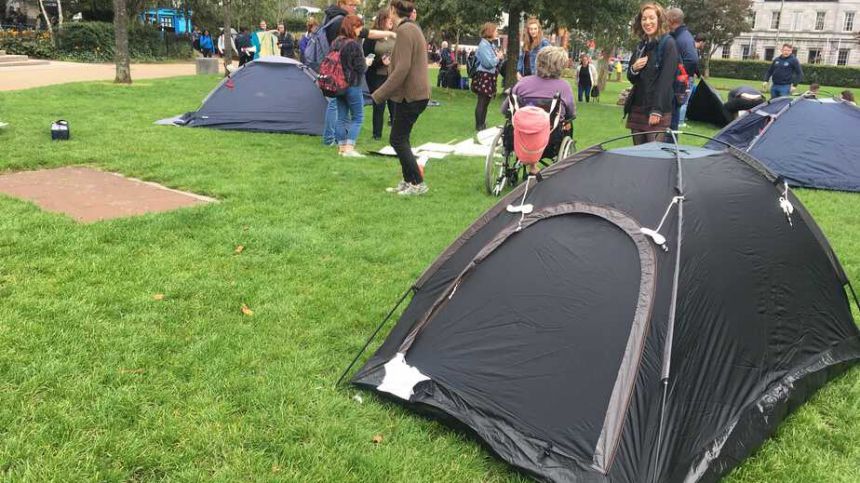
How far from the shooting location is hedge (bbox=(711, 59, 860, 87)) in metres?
42.6

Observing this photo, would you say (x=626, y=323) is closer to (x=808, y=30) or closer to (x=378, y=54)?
(x=378, y=54)

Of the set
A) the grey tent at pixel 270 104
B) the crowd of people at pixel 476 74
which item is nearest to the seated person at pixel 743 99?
the crowd of people at pixel 476 74

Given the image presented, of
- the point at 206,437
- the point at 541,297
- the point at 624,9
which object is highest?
the point at 624,9

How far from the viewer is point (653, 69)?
5.45 m

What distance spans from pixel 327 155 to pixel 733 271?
5868mm

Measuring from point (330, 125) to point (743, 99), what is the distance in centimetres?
759

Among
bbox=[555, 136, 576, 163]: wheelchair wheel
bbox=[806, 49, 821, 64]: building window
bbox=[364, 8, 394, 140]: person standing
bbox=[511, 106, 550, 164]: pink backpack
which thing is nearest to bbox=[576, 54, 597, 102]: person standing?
bbox=[364, 8, 394, 140]: person standing

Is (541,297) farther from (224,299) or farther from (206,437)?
(224,299)

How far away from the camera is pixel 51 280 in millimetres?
3855

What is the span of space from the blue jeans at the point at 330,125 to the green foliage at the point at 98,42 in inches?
709

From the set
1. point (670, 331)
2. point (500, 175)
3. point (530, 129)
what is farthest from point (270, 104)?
point (670, 331)

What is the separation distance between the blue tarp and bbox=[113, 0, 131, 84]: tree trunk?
11.8 metres

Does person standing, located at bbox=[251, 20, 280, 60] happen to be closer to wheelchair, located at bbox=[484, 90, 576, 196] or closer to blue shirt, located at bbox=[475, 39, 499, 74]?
blue shirt, located at bbox=[475, 39, 499, 74]

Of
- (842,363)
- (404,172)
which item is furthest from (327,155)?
(842,363)
